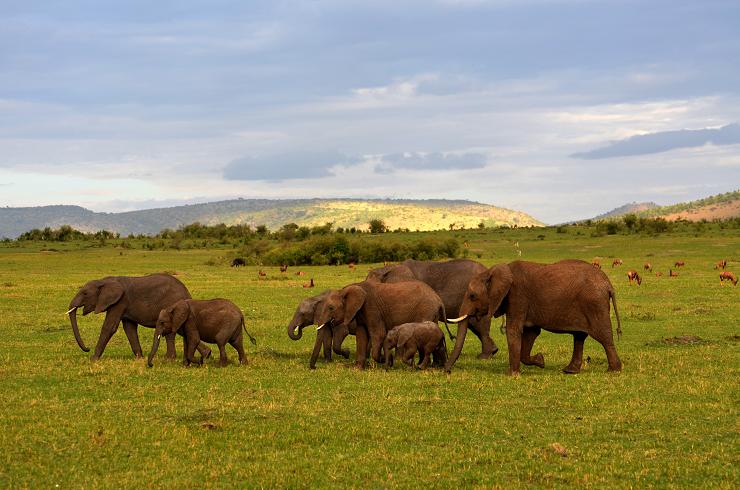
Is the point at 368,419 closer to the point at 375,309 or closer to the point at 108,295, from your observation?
the point at 375,309

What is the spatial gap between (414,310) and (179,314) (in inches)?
191

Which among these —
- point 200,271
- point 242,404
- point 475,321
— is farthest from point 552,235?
point 242,404

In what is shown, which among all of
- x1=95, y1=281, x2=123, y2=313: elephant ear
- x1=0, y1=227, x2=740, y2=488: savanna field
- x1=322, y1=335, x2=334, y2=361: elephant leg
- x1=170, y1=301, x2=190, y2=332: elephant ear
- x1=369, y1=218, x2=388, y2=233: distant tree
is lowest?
x1=0, y1=227, x2=740, y2=488: savanna field

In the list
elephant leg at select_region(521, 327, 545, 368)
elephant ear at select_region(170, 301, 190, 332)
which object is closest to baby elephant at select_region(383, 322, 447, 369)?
elephant leg at select_region(521, 327, 545, 368)

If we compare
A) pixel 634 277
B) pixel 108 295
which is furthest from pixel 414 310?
pixel 634 277

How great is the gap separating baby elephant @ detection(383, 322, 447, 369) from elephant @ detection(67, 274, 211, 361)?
165 inches

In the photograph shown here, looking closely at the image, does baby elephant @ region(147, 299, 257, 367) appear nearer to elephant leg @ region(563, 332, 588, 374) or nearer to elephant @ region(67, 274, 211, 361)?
elephant @ region(67, 274, 211, 361)

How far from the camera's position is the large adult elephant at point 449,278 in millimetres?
20297

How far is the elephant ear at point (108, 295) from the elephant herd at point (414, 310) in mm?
22

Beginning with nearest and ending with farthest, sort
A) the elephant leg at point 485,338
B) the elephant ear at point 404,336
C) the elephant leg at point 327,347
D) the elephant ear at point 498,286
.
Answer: the elephant ear at point 498,286, the elephant ear at point 404,336, the elephant leg at point 327,347, the elephant leg at point 485,338

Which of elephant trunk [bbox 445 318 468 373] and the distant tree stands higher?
the distant tree

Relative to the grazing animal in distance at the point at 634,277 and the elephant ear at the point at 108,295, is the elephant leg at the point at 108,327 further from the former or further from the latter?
the grazing animal in distance at the point at 634,277

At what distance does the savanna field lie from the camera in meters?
10.6

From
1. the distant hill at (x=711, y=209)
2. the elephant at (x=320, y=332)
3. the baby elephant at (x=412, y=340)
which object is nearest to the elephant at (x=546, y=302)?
the baby elephant at (x=412, y=340)
